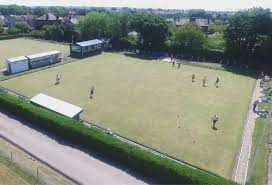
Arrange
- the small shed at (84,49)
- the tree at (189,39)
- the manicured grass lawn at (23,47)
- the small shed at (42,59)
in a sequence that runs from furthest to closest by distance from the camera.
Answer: the tree at (189,39) < the manicured grass lawn at (23,47) < the small shed at (84,49) < the small shed at (42,59)

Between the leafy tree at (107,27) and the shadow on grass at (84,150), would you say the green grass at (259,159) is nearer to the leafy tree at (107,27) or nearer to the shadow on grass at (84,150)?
the shadow on grass at (84,150)

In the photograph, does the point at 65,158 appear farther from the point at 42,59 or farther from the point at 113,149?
the point at 42,59

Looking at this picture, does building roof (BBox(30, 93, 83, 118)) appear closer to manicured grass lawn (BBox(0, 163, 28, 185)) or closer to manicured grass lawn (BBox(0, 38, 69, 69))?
manicured grass lawn (BBox(0, 163, 28, 185))

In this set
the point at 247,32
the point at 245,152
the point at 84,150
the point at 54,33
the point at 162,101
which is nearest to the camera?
the point at 84,150

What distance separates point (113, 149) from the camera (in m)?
21.2

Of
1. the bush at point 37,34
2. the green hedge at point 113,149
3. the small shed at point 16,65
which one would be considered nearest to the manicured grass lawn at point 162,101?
the small shed at point 16,65

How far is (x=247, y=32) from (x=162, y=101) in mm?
24868

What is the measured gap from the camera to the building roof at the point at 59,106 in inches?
1034

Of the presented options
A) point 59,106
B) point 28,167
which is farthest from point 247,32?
point 28,167

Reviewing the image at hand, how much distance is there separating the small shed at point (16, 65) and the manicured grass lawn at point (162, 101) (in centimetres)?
288

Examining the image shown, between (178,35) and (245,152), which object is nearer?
(245,152)

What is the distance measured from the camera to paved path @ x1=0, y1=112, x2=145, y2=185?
19.5m

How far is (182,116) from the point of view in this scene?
2917 centimetres

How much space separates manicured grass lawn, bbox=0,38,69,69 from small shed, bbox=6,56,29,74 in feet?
23.6
